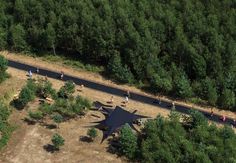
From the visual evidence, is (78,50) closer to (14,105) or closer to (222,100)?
(14,105)

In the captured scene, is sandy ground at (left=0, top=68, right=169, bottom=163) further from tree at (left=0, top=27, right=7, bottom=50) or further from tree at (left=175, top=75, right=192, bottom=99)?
tree at (left=0, top=27, right=7, bottom=50)

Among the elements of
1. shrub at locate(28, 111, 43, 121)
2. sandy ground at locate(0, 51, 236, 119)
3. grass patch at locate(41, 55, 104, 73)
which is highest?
grass patch at locate(41, 55, 104, 73)

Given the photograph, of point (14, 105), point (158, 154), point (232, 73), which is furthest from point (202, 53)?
point (14, 105)

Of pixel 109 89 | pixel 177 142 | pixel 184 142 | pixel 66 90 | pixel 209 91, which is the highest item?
pixel 209 91

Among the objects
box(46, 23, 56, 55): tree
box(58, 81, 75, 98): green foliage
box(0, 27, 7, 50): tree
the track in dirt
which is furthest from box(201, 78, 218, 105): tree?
box(0, 27, 7, 50): tree

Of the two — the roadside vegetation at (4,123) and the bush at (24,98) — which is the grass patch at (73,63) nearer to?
the bush at (24,98)

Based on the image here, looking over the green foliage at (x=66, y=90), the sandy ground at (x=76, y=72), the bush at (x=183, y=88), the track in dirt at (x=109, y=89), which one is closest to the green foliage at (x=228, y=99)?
the sandy ground at (x=76, y=72)

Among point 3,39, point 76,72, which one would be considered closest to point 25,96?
point 76,72

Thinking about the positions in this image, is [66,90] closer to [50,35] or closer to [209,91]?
[50,35]
